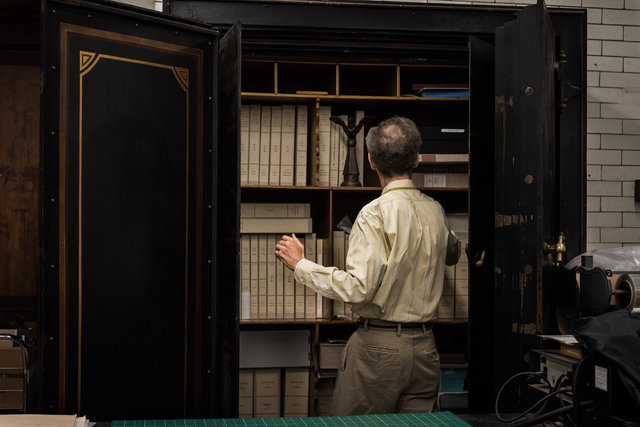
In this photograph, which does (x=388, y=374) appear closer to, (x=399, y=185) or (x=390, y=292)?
(x=390, y=292)

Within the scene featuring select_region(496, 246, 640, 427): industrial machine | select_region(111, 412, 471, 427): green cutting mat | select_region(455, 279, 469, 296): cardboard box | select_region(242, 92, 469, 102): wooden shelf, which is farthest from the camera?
select_region(455, 279, 469, 296): cardboard box

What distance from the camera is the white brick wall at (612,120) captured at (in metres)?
3.21

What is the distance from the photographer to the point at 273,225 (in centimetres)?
349

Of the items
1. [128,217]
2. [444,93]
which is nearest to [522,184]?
[444,93]

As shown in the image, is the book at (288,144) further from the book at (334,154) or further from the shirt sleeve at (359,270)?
the shirt sleeve at (359,270)

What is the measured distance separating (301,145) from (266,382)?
1325 millimetres

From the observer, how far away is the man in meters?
2.22

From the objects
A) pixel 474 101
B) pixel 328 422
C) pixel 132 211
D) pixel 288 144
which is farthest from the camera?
pixel 288 144

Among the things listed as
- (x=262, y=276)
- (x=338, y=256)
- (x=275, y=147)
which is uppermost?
(x=275, y=147)

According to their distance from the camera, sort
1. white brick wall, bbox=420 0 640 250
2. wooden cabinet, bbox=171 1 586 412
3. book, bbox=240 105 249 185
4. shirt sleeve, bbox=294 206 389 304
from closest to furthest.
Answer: shirt sleeve, bbox=294 206 389 304 → wooden cabinet, bbox=171 1 586 412 → white brick wall, bbox=420 0 640 250 → book, bbox=240 105 249 185

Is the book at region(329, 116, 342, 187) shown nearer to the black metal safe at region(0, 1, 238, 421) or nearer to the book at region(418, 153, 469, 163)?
the book at region(418, 153, 469, 163)

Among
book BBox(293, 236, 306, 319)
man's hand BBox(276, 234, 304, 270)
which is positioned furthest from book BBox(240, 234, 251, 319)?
man's hand BBox(276, 234, 304, 270)

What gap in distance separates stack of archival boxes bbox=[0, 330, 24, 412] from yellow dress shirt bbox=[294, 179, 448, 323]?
1.63m

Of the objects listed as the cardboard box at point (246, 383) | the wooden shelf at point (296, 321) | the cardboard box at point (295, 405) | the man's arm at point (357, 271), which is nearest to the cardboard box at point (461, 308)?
the wooden shelf at point (296, 321)
